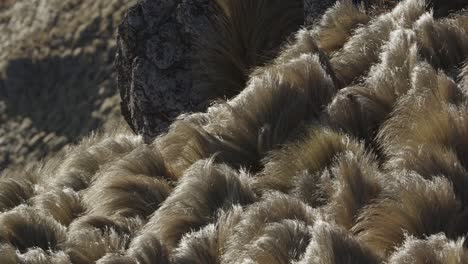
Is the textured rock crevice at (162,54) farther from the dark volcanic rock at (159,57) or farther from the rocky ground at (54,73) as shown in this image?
the rocky ground at (54,73)

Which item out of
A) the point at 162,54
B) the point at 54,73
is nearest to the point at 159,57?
the point at 162,54

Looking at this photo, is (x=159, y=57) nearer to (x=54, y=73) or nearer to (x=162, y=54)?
(x=162, y=54)

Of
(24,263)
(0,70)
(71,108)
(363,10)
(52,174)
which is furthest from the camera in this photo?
(0,70)

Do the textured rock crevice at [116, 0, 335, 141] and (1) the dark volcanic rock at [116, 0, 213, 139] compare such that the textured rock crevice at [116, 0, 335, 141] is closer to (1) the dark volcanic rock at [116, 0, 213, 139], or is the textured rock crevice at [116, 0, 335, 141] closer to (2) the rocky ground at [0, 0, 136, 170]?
(1) the dark volcanic rock at [116, 0, 213, 139]

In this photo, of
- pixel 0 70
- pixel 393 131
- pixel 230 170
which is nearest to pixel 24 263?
pixel 230 170

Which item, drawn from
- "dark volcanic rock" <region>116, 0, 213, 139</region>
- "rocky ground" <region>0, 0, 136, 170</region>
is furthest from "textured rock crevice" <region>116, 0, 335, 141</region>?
"rocky ground" <region>0, 0, 136, 170</region>

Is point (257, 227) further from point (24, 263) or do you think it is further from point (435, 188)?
point (24, 263)

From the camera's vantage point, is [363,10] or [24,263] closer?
[24,263]

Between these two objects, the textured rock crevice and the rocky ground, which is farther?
the rocky ground
